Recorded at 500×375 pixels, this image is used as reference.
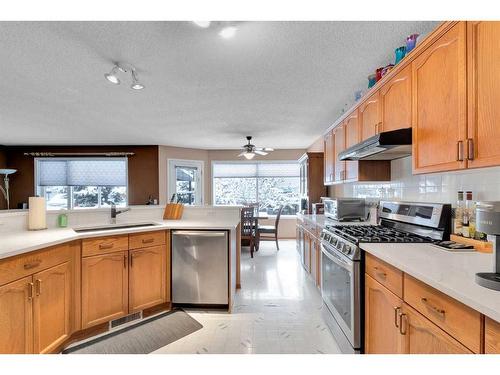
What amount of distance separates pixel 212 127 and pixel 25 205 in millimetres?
4631

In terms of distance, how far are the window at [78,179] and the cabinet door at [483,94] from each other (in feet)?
20.0

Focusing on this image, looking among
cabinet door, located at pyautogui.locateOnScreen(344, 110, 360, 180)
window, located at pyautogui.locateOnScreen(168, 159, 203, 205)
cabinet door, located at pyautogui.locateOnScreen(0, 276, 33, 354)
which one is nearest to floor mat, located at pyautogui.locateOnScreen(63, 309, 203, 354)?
cabinet door, located at pyautogui.locateOnScreen(0, 276, 33, 354)

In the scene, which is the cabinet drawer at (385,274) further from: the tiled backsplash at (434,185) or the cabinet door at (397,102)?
the cabinet door at (397,102)

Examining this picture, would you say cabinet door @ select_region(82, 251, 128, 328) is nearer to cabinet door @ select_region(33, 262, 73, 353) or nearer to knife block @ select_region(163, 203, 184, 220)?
cabinet door @ select_region(33, 262, 73, 353)

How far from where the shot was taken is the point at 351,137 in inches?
108

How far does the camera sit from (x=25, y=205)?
17.7 ft

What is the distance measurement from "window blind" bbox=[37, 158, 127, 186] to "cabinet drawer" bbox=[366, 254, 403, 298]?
18.6 feet

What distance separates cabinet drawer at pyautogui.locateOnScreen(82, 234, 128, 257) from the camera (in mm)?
2018

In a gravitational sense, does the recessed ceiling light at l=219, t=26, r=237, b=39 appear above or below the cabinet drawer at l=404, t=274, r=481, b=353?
above

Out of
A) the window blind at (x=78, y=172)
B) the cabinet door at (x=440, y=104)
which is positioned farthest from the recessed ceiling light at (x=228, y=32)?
the window blind at (x=78, y=172)

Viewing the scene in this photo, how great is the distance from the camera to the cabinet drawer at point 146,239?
2262 millimetres
